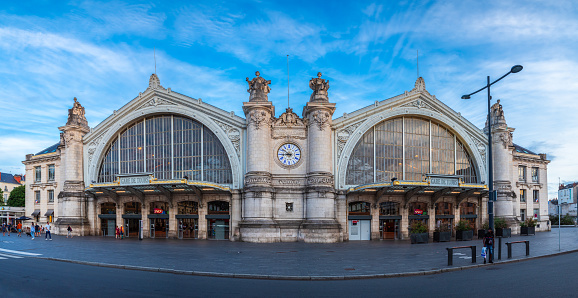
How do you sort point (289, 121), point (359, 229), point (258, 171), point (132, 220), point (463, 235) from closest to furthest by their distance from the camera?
point (463, 235) < point (258, 171) < point (289, 121) < point (359, 229) < point (132, 220)

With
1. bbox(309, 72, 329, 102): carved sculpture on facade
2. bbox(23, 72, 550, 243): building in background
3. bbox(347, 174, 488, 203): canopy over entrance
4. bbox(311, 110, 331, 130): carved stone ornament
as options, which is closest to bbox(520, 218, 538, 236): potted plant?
bbox(23, 72, 550, 243): building in background

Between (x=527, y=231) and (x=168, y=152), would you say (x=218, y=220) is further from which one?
(x=527, y=231)

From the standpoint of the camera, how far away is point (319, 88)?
40.1 meters

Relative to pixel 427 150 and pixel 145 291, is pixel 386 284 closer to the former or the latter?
pixel 145 291

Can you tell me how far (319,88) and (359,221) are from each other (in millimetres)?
14041

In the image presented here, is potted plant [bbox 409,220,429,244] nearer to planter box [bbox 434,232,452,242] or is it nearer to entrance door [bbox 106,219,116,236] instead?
planter box [bbox 434,232,452,242]

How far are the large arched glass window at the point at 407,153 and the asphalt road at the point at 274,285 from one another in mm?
23798

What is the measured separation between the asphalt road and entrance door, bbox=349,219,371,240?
72.6 ft

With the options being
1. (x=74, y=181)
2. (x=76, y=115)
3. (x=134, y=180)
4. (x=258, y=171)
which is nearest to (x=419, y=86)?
(x=258, y=171)

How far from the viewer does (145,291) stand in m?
13.9

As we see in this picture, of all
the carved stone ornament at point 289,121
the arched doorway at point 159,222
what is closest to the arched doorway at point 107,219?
the arched doorway at point 159,222

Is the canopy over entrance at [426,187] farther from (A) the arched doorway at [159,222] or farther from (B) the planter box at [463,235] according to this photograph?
(A) the arched doorway at [159,222]

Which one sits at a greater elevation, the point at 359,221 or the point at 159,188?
the point at 159,188

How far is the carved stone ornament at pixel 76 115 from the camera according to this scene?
46875 mm
